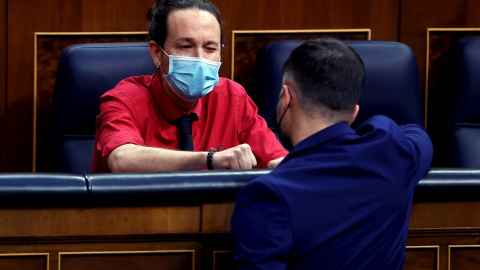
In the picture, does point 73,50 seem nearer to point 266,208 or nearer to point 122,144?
point 122,144

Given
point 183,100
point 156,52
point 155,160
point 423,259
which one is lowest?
point 423,259

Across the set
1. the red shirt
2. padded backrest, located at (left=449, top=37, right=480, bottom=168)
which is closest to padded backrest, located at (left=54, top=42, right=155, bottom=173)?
the red shirt

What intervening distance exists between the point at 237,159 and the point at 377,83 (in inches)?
27.0

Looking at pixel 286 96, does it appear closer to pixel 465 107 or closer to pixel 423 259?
pixel 423 259

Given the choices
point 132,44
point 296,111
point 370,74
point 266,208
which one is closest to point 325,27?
point 370,74

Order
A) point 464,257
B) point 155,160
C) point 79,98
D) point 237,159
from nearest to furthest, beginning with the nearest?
point 464,257, point 237,159, point 155,160, point 79,98

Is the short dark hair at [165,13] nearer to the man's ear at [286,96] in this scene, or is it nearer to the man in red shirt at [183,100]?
the man in red shirt at [183,100]

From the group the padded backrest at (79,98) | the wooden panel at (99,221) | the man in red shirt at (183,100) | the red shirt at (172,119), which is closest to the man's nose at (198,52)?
the man in red shirt at (183,100)

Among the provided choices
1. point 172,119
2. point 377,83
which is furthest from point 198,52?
point 377,83

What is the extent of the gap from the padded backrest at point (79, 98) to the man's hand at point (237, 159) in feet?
1.80

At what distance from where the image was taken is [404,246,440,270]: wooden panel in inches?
40.6

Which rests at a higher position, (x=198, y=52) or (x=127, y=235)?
(x=198, y=52)

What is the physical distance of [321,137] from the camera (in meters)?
0.87

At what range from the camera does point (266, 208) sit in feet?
2.63
